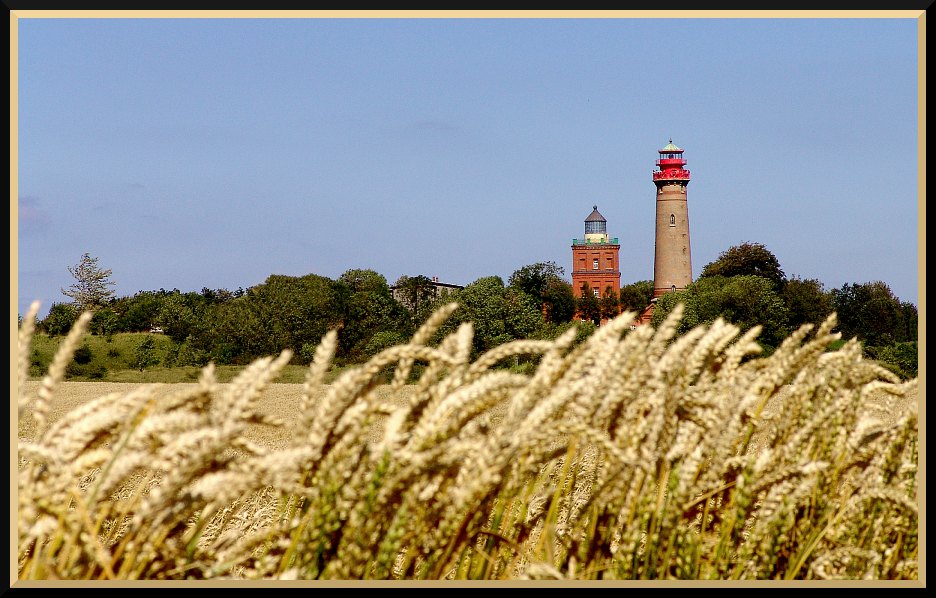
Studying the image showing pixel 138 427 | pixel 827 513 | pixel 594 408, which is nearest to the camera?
pixel 138 427

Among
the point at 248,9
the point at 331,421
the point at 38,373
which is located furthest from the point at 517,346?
→ the point at 38,373

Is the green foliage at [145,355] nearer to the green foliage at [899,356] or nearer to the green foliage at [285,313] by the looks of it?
the green foliage at [285,313]

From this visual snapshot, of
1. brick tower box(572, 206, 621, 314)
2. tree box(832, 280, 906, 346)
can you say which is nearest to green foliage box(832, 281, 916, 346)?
tree box(832, 280, 906, 346)

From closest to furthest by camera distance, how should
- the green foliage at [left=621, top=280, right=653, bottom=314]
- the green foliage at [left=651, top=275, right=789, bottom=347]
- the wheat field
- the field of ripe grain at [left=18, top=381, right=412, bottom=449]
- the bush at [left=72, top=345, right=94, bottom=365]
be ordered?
the wheat field → the field of ripe grain at [left=18, top=381, right=412, bottom=449] → the bush at [left=72, top=345, right=94, bottom=365] → the green foliage at [left=651, top=275, right=789, bottom=347] → the green foliage at [left=621, top=280, right=653, bottom=314]

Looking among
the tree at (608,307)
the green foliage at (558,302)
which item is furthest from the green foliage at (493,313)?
the tree at (608,307)

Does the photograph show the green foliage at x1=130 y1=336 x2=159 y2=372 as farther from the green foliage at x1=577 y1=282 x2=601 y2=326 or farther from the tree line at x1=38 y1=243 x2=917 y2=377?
the green foliage at x1=577 y1=282 x2=601 y2=326

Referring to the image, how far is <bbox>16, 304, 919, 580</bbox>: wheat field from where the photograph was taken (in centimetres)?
134

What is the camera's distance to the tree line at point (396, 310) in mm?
33594

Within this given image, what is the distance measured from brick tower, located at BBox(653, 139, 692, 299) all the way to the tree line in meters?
13.8

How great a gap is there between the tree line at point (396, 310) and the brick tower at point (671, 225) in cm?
1377

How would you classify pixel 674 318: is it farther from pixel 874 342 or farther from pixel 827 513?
pixel 874 342

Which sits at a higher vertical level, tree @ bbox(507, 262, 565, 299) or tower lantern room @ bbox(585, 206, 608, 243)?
tower lantern room @ bbox(585, 206, 608, 243)

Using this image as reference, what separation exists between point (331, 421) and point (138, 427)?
0.27 meters

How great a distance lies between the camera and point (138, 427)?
1325mm
